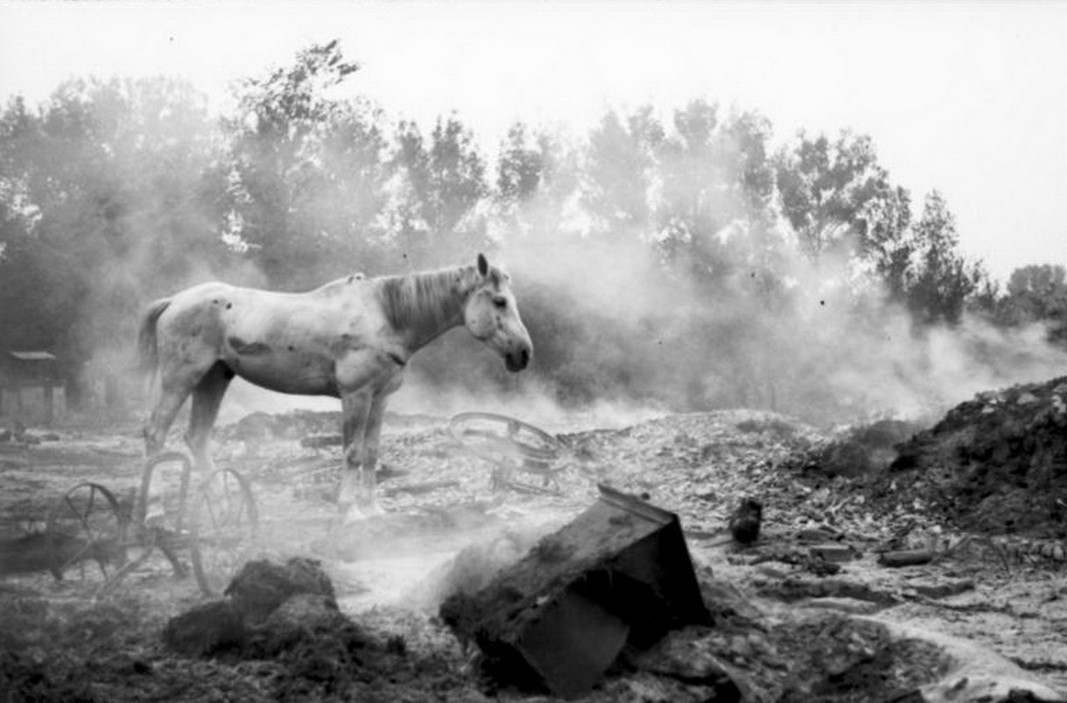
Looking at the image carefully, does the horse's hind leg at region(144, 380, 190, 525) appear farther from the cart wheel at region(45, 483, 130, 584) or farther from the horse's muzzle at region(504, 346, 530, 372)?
the horse's muzzle at region(504, 346, 530, 372)

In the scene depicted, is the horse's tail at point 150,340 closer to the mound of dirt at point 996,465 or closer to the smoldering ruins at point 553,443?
the smoldering ruins at point 553,443

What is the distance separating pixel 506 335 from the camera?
10031 mm

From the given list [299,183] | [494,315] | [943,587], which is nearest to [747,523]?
[943,587]

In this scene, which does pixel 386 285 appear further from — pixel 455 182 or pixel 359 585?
pixel 455 182

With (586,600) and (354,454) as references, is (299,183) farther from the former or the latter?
(586,600)

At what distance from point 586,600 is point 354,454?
479cm

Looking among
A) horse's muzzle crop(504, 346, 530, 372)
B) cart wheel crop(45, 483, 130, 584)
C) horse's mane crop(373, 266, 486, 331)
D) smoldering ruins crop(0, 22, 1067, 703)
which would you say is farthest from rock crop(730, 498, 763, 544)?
cart wheel crop(45, 483, 130, 584)

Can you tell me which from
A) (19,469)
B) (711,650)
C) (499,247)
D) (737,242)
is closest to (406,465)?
(19,469)

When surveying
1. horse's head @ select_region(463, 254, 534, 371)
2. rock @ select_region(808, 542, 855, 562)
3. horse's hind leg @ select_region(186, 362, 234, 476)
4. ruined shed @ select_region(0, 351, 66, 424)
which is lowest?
ruined shed @ select_region(0, 351, 66, 424)

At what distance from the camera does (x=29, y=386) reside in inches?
1107

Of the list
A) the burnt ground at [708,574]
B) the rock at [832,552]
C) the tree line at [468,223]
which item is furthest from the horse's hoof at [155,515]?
the tree line at [468,223]

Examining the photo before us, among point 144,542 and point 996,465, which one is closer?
point 144,542

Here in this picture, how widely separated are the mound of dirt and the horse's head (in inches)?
182

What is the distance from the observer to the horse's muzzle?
33.3 feet
